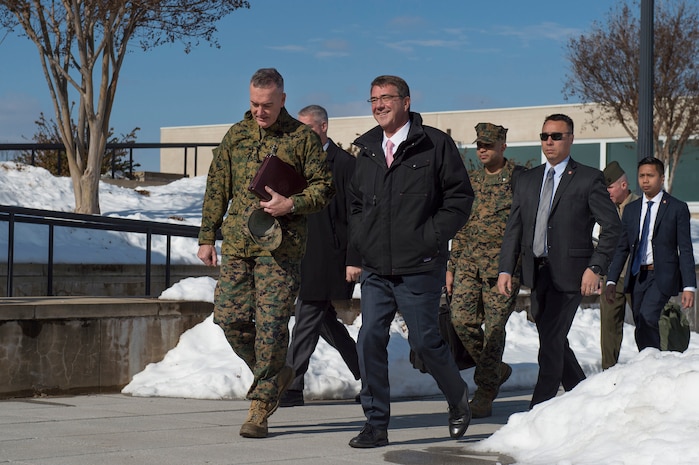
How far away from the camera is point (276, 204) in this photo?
20.7 ft

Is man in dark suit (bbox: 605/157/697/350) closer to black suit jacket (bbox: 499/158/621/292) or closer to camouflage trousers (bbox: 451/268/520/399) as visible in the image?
camouflage trousers (bbox: 451/268/520/399)

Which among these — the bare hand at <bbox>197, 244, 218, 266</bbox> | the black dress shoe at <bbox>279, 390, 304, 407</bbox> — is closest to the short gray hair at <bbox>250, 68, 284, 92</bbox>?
the bare hand at <bbox>197, 244, 218, 266</bbox>

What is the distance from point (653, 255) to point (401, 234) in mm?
2906

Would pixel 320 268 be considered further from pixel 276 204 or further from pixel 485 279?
pixel 276 204

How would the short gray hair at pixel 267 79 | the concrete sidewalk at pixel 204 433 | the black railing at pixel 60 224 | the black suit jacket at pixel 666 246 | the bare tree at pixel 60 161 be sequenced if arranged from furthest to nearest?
the bare tree at pixel 60 161 < the black railing at pixel 60 224 < the black suit jacket at pixel 666 246 < the short gray hair at pixel 267 79 < the concrete sidewalk at pixel 204 433

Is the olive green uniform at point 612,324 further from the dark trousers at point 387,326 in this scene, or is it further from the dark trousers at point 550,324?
the dark trousers at point 387,326

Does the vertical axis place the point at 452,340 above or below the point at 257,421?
above

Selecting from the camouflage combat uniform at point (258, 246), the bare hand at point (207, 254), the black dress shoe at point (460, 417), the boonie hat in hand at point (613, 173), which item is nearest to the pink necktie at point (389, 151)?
the camouflage combat uniform at point (258, 246)

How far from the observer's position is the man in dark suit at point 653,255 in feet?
27.6

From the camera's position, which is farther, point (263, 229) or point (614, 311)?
point (614, 311)

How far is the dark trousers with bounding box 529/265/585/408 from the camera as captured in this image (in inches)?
275

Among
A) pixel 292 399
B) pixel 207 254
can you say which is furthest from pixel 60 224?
pixel 207 254

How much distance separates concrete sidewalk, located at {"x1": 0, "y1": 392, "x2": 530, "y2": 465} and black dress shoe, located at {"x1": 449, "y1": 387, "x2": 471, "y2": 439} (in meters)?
0.08

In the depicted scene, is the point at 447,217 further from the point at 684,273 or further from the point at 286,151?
the point at 684,273
